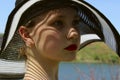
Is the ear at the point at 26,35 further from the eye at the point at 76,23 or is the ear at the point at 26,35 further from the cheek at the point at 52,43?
the eye at the point at 76,23

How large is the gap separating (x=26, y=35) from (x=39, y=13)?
144mm

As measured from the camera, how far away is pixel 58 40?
6.76 ft

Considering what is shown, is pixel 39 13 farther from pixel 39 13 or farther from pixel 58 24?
pixel 58 24

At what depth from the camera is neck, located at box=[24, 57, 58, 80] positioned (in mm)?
2141

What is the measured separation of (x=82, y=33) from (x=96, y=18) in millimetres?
263

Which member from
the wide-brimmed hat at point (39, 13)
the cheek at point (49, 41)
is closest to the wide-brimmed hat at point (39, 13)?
the wide-brimmed hat at point (39, 13)

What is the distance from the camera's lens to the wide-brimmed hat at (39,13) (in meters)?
2.10

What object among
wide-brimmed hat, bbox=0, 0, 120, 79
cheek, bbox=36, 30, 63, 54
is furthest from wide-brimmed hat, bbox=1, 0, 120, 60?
cheek, bbox=36, 30, 63, 54

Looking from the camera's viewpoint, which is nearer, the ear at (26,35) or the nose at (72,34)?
the nose at (72,34)

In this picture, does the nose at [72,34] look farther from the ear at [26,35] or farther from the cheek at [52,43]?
the ear at [26,35]

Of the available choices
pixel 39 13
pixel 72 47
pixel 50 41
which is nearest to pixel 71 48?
pixel 72 47

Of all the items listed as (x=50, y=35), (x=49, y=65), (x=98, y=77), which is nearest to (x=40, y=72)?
(x=49, y=65)

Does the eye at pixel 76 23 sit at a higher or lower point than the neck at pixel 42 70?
higher

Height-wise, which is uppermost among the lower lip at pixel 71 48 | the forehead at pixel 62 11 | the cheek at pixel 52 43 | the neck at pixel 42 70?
the forehead at pixel 62 11
